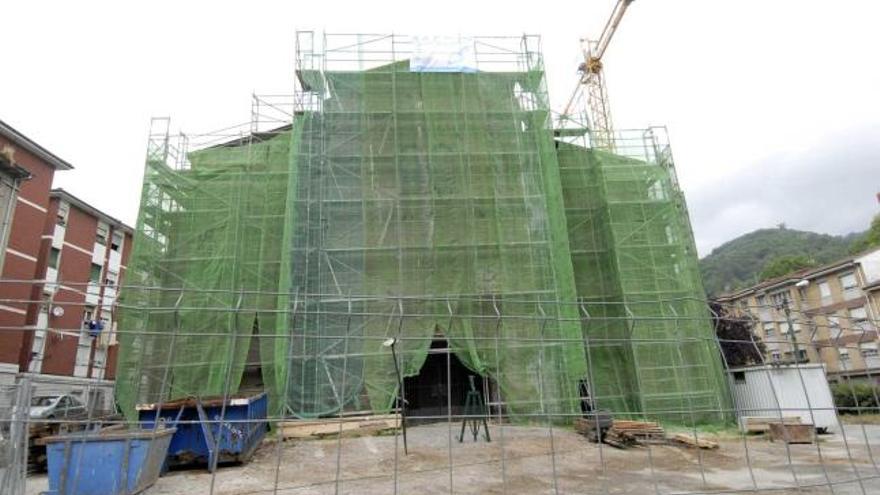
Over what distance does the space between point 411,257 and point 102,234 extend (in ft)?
83.8

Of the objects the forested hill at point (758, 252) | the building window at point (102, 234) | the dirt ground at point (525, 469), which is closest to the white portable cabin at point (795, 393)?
the dirt ground at point (525, 469)

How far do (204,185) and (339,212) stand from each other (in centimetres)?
520

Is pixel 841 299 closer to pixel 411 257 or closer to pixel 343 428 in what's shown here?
pixel 411 257

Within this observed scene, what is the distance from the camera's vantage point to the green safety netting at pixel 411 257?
14594mm

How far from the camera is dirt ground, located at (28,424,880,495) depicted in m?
8.77


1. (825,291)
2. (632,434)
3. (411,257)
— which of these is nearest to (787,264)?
(825,291)

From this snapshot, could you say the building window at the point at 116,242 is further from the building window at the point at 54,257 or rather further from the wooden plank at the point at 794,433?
the wooden plank at the point at 794,433

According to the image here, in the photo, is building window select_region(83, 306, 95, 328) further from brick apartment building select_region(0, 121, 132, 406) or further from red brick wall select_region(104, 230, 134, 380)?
red brick wall select_region(104, 230, 134, 380)

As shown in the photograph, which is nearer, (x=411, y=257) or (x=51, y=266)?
(x=411, y=257)

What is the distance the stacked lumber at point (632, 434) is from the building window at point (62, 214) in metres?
30.0

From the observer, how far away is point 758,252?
252ft

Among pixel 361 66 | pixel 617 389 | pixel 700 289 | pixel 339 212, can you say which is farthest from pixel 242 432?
pixel 700 289

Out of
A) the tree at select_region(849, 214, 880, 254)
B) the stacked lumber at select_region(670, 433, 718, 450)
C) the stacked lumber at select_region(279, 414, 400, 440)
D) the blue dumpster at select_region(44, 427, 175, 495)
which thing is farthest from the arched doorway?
the tree at select_region(849, 214, 880, 254)

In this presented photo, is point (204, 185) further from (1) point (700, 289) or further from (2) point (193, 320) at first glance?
(1) point (700, 289)
